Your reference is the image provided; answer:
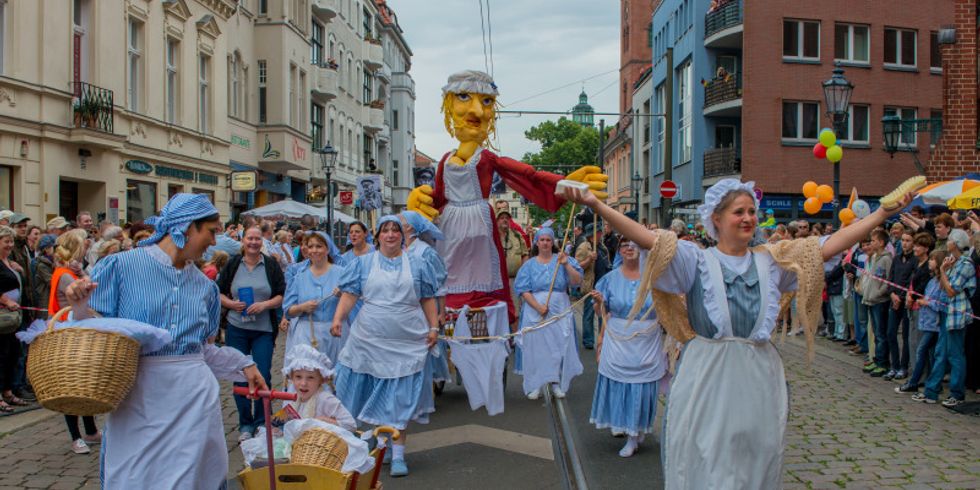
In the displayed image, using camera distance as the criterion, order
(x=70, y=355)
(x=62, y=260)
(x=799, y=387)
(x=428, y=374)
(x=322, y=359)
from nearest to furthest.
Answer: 1. (x=70, y=355)
2. (x=322, y=359)
3. (x=428, y=374)
4. (x=62, y=260)
5. (x=799, y=387)

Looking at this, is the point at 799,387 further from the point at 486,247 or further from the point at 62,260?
the point at 62,260

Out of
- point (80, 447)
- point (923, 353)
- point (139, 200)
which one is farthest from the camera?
point (139, 200)

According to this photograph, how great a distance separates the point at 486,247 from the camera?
29.3ft

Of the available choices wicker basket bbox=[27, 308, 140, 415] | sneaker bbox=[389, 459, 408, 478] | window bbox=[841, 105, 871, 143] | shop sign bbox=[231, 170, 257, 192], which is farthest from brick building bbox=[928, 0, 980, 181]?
wicker basket bbox=[27, 308, 140, 415]

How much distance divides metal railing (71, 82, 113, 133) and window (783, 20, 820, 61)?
22866 mm

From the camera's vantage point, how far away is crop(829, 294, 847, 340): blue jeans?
1412cm

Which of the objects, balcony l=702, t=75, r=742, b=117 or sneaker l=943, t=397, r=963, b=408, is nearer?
sneaker l=943, t=397, r=963, b=408

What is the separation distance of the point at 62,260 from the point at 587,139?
265 ft

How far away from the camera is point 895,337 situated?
10828 mm

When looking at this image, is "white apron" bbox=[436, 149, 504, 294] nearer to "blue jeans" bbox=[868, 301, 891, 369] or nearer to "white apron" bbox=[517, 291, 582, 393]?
"white apron" bbox=[517, 291, 582, 393]

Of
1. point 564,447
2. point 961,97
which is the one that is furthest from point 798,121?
point 564,447

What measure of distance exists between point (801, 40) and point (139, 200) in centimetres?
2296

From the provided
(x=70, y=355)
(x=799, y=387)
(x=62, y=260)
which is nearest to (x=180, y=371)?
(x=70, y=355)

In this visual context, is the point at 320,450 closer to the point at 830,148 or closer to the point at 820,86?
the point at 830,148
